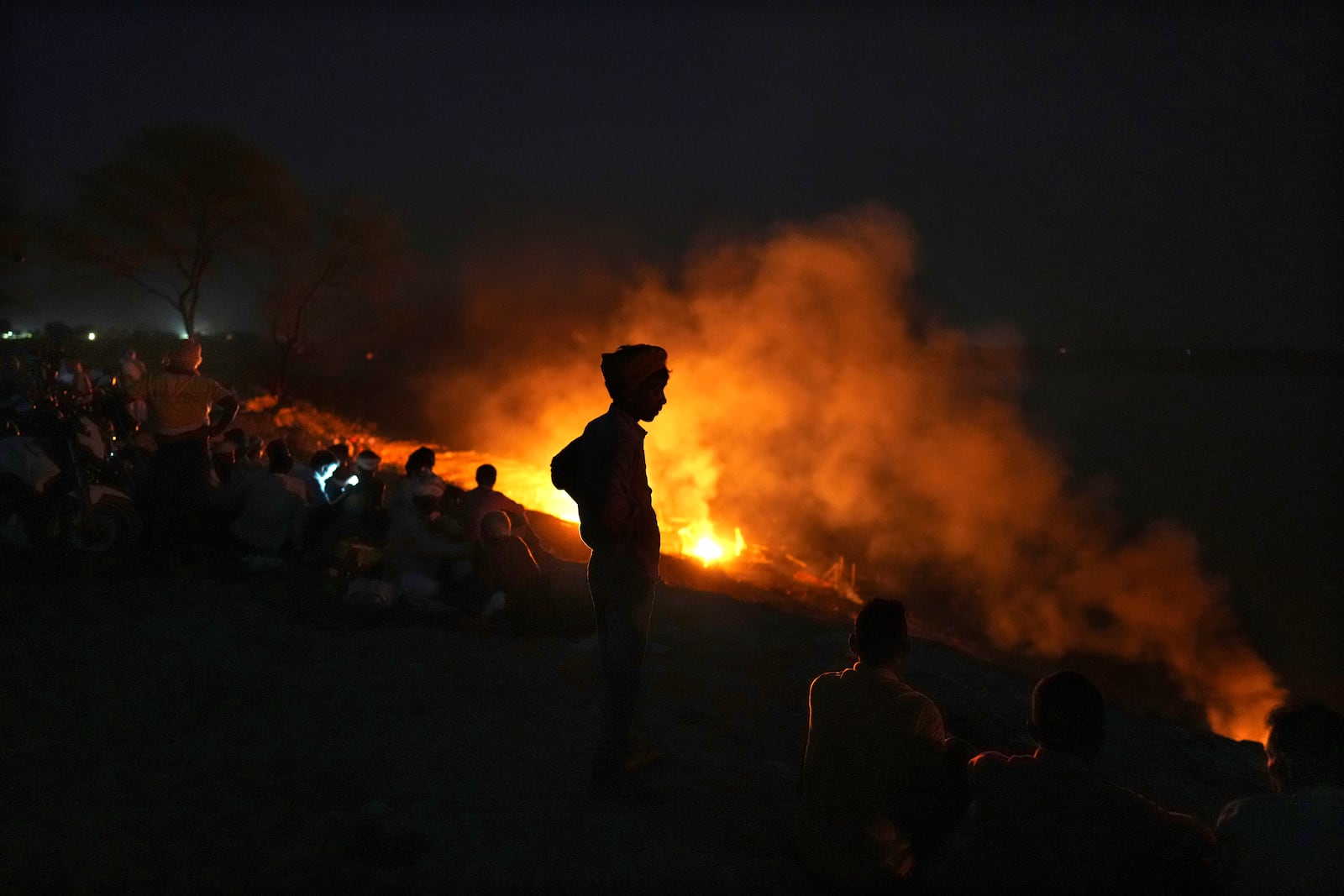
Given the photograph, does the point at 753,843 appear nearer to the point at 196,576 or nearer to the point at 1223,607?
the point at 196,576

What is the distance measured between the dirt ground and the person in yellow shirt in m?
0.43

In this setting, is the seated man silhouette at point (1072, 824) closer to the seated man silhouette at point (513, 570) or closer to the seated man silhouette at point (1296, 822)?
the seated man silhouette at point (1296, 822)

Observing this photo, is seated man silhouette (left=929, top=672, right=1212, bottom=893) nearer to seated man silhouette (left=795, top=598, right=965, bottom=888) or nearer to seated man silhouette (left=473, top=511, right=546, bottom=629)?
seated man silhouette (left=795, top=598, right=965, bottom=888)

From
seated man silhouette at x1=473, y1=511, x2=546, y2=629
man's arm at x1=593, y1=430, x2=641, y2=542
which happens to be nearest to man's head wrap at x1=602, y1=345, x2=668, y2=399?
man's arm at x1=593, y1=430, x2=641, y2=542

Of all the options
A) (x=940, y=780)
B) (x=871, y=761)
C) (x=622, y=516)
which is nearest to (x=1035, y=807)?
(x=940, y=780)

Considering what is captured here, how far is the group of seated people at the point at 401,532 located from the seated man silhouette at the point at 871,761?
10.4ft

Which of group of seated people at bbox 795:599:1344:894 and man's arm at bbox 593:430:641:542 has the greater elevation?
man's arm at bbox 593:430:641:542

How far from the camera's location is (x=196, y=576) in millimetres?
5703

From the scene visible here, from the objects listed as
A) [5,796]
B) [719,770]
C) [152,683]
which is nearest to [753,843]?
[719,770]

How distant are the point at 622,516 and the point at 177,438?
4.61 m

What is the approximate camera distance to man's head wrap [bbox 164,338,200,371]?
568 cm

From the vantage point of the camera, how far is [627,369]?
9.82 feet

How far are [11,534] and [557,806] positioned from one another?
4964mm

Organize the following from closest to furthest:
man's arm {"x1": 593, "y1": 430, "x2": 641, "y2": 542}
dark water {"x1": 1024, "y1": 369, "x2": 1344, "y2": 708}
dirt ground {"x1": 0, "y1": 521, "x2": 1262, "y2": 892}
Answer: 1. dirt ground {"x1": 0, "y1": 521, "x2": 1262, "y2": 892}
2. man's arm {"x1": 593, "y1": 430, "x2": 641, "y2": 542}
3. dark water {"x1": 1024, "y1": 369, "x2": 1344, "y2": 708}
